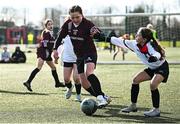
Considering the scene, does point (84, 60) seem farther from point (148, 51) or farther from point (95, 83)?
point (148, 51)

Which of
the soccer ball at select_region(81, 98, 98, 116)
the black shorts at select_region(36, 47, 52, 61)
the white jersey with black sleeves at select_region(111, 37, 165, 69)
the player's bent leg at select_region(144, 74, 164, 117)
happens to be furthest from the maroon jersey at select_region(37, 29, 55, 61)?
the player's bent leg at select_region(144, 74, 164, 117)

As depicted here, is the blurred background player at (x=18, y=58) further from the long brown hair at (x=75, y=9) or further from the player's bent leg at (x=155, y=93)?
the player's bent leg at (x=155, y=93)

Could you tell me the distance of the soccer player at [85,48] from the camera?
32.0 ft

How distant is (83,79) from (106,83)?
5.96 metres

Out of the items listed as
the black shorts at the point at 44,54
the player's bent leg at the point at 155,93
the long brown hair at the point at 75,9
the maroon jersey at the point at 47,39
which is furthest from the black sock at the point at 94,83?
the black shorts at the point at 44,54

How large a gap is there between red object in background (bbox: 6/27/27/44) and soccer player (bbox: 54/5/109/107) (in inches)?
2726

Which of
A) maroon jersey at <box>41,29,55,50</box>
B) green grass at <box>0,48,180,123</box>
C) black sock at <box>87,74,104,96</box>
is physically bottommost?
green grass at <box>0,48,180,123</box>

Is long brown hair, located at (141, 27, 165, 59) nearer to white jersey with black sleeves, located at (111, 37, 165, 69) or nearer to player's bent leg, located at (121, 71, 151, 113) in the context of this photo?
white jersey with black sleeves, located at (111, 37, 165, 69)

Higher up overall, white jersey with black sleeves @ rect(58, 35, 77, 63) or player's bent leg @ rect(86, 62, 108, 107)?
white jersey with black sleeves @ rect(58, 35, 77, 63)

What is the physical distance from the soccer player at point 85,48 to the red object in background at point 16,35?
6925cm

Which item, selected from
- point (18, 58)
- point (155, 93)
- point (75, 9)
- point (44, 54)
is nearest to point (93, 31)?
point (75, 9)

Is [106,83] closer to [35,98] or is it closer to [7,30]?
[35,98]

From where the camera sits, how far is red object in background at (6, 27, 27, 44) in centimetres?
7956

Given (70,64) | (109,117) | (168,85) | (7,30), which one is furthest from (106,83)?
(7,30)
